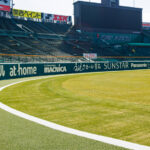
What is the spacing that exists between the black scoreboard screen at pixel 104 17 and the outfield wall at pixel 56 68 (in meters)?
23.5

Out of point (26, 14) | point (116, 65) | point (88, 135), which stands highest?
point (26, 14)

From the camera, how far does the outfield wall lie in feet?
69.4

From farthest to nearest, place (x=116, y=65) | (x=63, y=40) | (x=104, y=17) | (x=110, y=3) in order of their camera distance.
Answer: (x=110, y=3) → (x=104, y=17) → (x=63, y=40) → (x=116, y=65)

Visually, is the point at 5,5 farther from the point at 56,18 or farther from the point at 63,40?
the point at 63,40

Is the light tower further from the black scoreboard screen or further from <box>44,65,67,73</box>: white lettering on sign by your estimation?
<box>44,65,67,73</box>: white lettering on sign

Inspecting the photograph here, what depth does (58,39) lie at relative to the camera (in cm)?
6178

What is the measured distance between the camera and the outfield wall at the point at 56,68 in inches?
832

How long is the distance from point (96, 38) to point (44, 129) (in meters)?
65.1

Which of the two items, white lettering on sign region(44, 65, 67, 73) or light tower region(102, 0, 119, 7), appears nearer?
white lettering on sign region(44, 65, 67, 73)

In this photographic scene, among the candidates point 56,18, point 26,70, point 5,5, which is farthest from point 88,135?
point 56,18

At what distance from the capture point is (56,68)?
28.6 m

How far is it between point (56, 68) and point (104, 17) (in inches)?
1569

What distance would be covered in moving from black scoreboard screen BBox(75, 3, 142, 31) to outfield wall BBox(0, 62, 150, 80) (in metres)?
23.5

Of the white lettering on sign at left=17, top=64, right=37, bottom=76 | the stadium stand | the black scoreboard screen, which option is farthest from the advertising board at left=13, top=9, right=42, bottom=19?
the white lettering on sign at left=17, top=64, right=37, bottom=76
